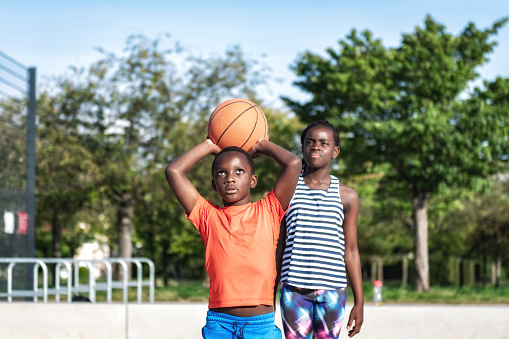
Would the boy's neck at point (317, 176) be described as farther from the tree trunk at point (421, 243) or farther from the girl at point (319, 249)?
the tree trunk at point (421, 243)

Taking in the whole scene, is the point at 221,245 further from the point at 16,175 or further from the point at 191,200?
the point at 16,175

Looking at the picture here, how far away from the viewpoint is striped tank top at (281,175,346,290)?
3.79 m

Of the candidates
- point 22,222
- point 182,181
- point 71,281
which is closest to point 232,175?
point 182,181

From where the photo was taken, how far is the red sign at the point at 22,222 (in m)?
13.1

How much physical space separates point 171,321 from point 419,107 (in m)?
15.1

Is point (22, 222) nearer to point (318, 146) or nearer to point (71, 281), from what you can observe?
point (71, 281)

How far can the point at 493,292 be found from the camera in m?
19.2

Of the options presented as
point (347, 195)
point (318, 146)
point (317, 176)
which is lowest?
point (347, 195)

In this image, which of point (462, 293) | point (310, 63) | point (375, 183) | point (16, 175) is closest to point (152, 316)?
point (16, 175)

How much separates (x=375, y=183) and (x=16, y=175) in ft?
56.7

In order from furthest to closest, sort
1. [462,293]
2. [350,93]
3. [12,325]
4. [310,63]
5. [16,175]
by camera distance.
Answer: [310,63] → [350,93] → [462,293] → [16,175] → [12,325]

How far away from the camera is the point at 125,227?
79.3 feet

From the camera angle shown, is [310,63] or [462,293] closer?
[462,293]

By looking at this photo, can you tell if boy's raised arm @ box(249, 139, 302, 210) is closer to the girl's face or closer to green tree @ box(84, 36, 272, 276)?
the girl's face
